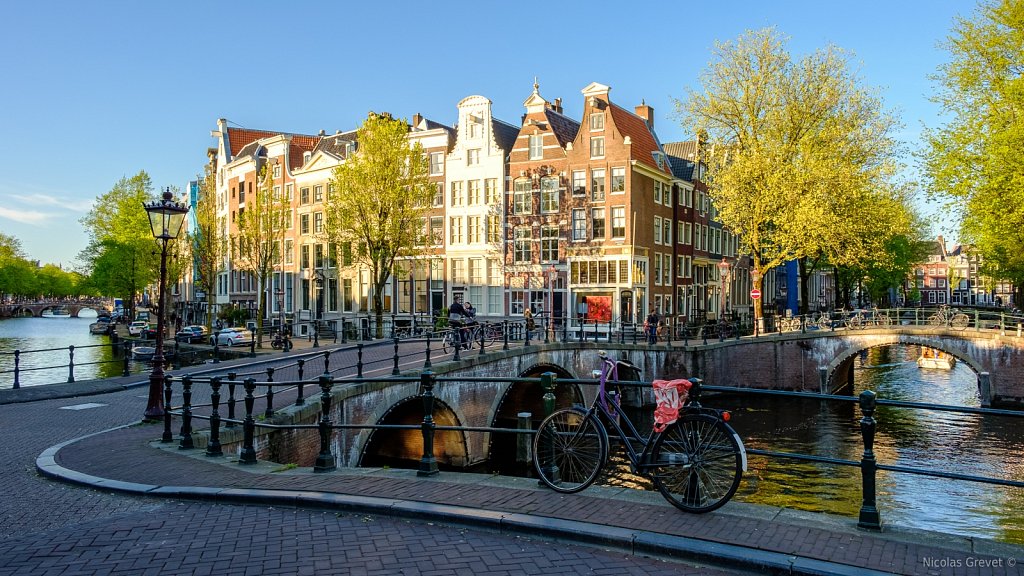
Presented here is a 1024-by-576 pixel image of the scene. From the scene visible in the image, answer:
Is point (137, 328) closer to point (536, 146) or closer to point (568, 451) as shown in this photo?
point (536, 146)

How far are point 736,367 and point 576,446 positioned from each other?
101ft

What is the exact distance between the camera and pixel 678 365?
34.3 m

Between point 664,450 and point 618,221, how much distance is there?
3501 centimetres

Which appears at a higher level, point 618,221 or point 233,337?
Result: point 618,221

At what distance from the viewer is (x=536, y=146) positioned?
42.9 metres

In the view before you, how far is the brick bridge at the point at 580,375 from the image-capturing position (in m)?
17.0

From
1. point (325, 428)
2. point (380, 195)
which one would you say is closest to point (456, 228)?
point (380, 195)

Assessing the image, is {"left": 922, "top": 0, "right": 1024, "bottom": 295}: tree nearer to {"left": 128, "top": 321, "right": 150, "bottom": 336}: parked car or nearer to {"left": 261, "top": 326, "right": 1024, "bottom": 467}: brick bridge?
{"left": 261, "top": 326, "right": 1024, "bottom": 467}: brick bridge

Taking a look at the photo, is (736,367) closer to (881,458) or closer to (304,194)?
(881,458)

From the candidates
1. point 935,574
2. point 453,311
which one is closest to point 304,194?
point 453,311

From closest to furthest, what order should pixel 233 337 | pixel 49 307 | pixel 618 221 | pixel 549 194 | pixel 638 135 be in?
pixel 618 221 < pixel 233 337 < pixel 549 194 < pixel 638 135 < pixel 49 307

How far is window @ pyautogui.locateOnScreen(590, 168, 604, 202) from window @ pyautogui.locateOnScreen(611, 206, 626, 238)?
1.05 m

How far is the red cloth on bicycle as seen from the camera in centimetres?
645

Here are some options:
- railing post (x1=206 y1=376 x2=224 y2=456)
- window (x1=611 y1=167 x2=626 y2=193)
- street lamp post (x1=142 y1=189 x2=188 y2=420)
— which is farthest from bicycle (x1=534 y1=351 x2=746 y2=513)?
window (x1=611 y1=167 x2=626 y2=193)
